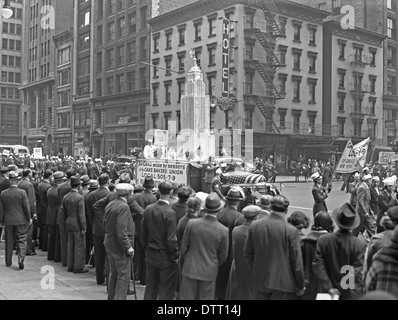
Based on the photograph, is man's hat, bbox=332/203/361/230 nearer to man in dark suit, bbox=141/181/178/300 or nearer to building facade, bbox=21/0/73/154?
man in dark suit, bbox=141/181/178/300

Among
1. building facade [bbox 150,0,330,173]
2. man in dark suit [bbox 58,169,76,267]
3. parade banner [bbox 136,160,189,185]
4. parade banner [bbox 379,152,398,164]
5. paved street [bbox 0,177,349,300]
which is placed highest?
building facade [bbox 150,0,330,173]

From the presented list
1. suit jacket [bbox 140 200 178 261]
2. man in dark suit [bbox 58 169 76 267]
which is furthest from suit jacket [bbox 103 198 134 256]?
man in dark suit [bbox 58 169 76 267]

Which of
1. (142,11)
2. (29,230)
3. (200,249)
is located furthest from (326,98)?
(200,249)

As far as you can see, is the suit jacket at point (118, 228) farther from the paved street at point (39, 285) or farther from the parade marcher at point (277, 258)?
the parade marcher at point (277, 258)

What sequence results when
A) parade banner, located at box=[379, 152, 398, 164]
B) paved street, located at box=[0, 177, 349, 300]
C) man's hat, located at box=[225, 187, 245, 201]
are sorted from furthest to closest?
parade banner, located at box=[379, 152, 398, 164] < paved street, located at box=[0, 177, 349, 300] < man's hat, located at box=[225, 187, 245, 201]

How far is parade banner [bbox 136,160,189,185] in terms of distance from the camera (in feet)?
42.8

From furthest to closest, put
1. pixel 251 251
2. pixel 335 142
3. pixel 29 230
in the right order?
pixel 335 142
pixel 29 230
pixel 251 251

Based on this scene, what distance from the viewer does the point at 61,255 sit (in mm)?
10164

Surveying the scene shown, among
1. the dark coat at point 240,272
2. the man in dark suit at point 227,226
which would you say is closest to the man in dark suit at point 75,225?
the man in dark suit at point 227,226

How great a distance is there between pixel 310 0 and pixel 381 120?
1644cm

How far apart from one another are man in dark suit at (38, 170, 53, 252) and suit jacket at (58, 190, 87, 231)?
2.14 meters

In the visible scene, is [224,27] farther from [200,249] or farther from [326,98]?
[200,249]

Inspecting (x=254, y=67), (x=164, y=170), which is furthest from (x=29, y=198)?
(x=254, y=67)

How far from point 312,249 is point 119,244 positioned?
2.85m
